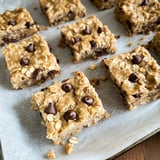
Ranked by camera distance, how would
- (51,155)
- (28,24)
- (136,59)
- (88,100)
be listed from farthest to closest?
(28,24) → (136,59) → (88,100) → (51,155)

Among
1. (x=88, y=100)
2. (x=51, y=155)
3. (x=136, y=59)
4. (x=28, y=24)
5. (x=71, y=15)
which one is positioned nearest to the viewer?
(x=51, y=155)

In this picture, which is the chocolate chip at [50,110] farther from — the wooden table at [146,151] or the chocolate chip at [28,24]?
the chocolate chip at [28,24]

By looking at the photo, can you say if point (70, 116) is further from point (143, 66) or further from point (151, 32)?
point (151, 32)

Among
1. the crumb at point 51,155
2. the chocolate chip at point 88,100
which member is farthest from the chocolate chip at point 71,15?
the crumb at point 51,155

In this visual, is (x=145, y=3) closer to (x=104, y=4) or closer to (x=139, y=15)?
(x=139, y=15)

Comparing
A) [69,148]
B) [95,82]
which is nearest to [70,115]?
[69,148]

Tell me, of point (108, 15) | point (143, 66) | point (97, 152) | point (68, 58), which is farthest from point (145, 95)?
point (108, 15)

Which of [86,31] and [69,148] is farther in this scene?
[86,31]
